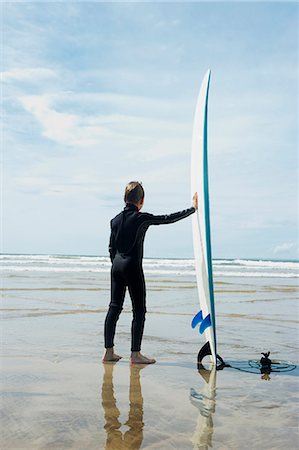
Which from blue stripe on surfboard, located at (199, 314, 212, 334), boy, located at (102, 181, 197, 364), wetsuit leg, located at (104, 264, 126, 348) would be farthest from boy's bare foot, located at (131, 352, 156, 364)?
blue stripe on surfboard, located at (199, 314, 212, 334)

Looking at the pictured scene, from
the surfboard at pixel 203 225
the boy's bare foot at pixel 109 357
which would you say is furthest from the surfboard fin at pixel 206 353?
the boy's bare foot at pixel 109 357

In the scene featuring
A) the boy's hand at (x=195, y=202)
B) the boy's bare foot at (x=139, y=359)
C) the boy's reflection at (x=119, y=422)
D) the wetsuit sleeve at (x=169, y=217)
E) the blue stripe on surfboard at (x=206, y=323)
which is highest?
the boy's hand at (x=195, y=202)

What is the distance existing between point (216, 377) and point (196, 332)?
2188 mm

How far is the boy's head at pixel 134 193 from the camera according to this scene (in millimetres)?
4543

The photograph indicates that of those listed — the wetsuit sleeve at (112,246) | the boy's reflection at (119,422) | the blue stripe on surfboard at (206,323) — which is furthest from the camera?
the wetsuit sleeve at (112,246)

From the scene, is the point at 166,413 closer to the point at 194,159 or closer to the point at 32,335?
the point at 194,159

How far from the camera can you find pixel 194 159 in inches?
181

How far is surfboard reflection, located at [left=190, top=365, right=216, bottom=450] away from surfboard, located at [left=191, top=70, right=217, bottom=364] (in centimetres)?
35

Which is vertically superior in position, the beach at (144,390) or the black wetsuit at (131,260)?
the black wetsuit at (131,260)

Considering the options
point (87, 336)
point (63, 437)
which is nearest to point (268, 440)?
point (63, 437)

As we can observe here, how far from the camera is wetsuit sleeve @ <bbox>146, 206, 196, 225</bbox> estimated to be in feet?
14.4

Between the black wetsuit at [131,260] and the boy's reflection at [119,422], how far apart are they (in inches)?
27.3

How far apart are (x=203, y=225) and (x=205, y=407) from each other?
5.54 ft

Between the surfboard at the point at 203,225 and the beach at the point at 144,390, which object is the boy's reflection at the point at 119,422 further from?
the surfboard at the point at 203,225
